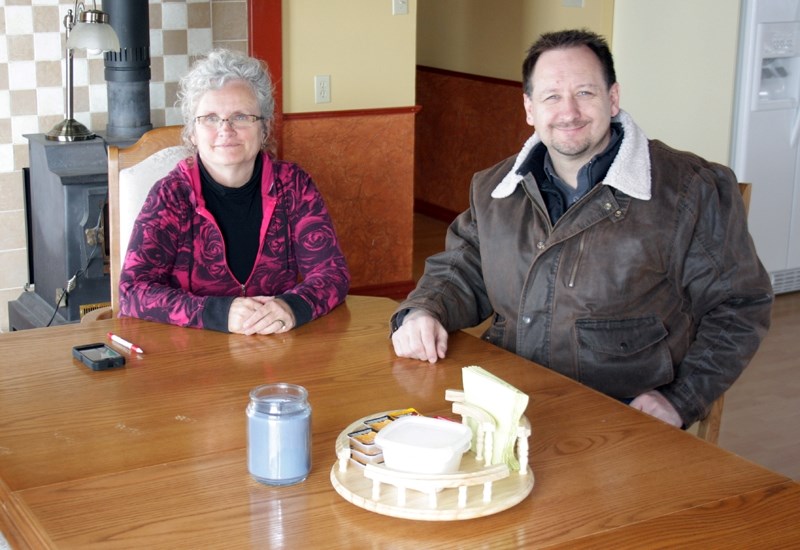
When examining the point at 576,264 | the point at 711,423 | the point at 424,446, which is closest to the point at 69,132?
the point at 576,264

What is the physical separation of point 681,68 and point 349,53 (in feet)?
5.15

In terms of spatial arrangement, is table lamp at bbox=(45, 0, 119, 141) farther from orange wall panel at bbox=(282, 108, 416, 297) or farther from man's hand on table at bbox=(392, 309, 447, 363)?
man's hand on table at bbox=(392, 309, 447, 363)

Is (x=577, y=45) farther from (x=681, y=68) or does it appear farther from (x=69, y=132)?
(x=681, y=68)

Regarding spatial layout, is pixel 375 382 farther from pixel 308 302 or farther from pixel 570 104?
pixel 570 104

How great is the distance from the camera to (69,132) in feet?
12.0

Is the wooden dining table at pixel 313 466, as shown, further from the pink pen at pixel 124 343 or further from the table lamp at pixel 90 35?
the table lamp at pixel 90 35

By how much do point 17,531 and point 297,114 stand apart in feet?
10.3

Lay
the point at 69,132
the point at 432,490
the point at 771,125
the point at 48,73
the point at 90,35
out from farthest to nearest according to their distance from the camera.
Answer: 1. the point at 771,125
2. the point at 48,73
3. the point at 69,132
4. the point at 90,35
5. the point at 432,490

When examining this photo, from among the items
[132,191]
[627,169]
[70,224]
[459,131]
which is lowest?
[70,224]

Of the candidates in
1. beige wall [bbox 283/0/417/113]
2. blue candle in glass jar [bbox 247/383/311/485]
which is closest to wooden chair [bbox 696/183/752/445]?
blue candle in glass jar [bbox 247/383/311/485]

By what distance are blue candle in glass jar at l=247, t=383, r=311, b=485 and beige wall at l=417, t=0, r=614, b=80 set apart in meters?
4.21

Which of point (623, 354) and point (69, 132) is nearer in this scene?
point (623, 354)

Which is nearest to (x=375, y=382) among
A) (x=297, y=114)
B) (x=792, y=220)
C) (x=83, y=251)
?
(x=83, y=251)

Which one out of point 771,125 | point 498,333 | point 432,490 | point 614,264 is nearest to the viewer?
point 432,490
